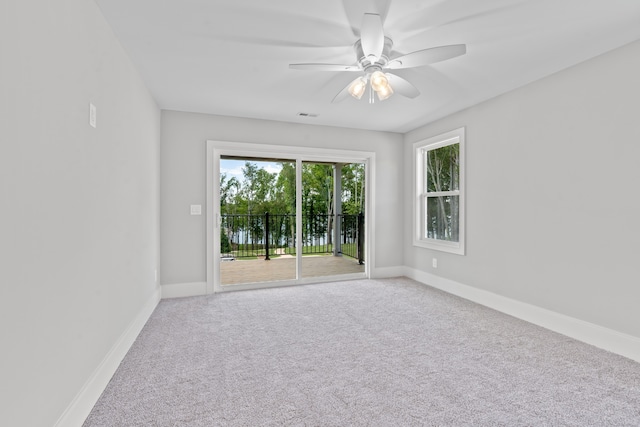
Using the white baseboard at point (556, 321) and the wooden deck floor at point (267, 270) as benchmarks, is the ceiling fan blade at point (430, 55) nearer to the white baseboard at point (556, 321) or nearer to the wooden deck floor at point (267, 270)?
the white baseboard at point (556, 321)

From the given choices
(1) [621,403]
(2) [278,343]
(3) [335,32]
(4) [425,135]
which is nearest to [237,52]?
(3) [335,32]

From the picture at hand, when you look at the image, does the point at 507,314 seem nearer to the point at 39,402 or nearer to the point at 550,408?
the point at 550,408

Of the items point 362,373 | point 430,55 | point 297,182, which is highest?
point 430,55

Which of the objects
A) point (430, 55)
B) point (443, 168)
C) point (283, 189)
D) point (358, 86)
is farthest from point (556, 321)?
point (283, 189)

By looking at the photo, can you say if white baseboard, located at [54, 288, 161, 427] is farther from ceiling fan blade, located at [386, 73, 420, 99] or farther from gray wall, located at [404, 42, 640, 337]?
gray wall, located at [404, 42, 640, 337]

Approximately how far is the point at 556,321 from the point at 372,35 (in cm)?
292

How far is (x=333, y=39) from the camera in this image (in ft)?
7.65

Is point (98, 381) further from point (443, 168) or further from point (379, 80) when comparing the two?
point (443, 168)

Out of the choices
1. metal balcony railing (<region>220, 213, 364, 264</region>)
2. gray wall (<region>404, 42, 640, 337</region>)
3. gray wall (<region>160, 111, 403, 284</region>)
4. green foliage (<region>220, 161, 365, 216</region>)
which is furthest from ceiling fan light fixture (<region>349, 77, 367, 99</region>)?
metal balcony railing (<region>220, 213, 364, 264</region>)

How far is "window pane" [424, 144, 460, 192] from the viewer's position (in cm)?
423

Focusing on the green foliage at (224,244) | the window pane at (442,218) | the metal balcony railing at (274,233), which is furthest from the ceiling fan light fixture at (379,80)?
the green foliage at (224,244)

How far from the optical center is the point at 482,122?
3711mm

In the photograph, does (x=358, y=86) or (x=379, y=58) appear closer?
(x=379, y=58)

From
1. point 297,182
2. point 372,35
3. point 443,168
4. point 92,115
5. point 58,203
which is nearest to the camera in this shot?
point 58,203
